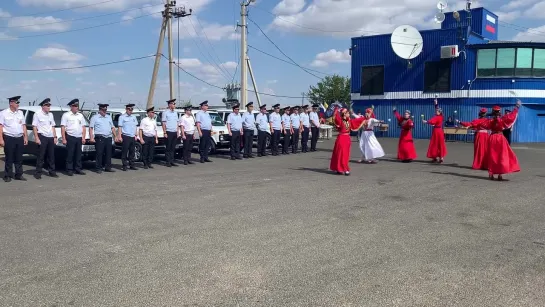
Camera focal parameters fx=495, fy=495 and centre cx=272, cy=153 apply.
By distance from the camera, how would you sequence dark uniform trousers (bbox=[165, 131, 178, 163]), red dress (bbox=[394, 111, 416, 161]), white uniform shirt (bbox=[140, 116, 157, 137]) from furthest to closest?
red dress (bbox=[394, 111, 416, 161]) → dark uniform trousers (bbox=[165, 131, 178, 163]) → white uniform shirt (bbox=[140, 116, 157, 137])

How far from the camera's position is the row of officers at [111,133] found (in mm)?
11469

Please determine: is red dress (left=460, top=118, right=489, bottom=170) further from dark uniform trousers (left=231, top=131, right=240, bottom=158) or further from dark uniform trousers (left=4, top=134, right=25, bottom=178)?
dark uniform trousers (left=4, top=134, right=25, bottom=178)

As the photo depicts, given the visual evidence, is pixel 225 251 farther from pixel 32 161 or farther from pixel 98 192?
pixel 32 161

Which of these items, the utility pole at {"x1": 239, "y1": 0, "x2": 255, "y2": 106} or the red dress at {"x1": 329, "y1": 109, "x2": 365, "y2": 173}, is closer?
the red dress at {"x1": 329, "y1": 109, "x2": 365, "y2": 173}

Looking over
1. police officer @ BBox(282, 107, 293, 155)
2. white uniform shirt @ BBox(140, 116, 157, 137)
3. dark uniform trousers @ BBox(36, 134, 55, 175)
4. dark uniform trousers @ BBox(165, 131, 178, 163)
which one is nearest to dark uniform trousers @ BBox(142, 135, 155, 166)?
white uniform shirt @ BBox(140, 116, 157, 137)

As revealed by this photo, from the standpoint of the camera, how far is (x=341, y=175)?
41.1 ft

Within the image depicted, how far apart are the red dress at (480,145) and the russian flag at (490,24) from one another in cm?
1911

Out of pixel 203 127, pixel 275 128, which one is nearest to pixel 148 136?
pixel 203 127

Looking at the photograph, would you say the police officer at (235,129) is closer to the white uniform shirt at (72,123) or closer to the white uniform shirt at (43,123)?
the white uniform shirt at (72,123)

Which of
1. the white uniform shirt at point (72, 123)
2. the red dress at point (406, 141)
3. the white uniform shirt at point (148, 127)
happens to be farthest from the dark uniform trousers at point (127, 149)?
the red dress at point (406, 141)

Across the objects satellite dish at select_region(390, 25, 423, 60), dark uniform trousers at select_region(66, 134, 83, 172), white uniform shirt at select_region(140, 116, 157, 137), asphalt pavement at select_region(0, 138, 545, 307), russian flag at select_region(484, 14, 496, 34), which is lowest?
asphalt pavement at select_region(0, 138, 545, 307)

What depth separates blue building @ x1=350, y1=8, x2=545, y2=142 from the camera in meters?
28.0

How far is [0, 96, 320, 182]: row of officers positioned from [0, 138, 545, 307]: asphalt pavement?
1203 millimetres

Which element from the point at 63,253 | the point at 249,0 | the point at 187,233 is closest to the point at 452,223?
the point at 187,233
